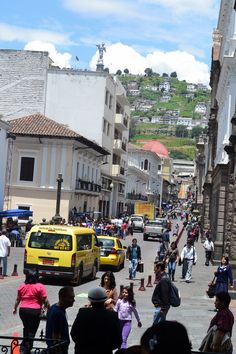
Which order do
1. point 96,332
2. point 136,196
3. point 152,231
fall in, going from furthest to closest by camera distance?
point 136,196 < point 152,231 < point 96,332

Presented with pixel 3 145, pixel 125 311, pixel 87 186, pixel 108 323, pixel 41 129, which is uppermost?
pixel 41 129

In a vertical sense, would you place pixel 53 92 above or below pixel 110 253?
above

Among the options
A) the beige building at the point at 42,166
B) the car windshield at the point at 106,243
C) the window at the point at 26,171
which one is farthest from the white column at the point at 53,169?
the car windshield at the point at 106,243

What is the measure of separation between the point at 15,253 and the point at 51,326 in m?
23.8

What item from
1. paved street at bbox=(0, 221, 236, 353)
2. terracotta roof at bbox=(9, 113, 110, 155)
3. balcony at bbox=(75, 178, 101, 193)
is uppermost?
terracotta roof at bbox=(9, 113, 110, 155)

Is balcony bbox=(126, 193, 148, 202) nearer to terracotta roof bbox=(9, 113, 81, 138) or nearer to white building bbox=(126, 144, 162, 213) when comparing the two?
white building bbox=(126, 144, 162, 213)

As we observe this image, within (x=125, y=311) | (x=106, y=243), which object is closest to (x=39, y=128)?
(x=106, y=243)

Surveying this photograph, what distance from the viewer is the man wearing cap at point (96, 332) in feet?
20.9

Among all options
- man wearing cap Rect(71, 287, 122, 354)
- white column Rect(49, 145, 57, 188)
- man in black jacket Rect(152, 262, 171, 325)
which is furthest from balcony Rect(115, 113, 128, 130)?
man wearing cap Rect(71, 287, 122, 354)

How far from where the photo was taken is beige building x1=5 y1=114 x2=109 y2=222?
4906 centimetres

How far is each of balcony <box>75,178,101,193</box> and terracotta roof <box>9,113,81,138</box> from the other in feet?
14.1

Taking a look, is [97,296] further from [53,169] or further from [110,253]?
[53,169]

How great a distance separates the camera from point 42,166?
163 feet

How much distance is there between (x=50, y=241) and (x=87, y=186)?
3483 centimetres
